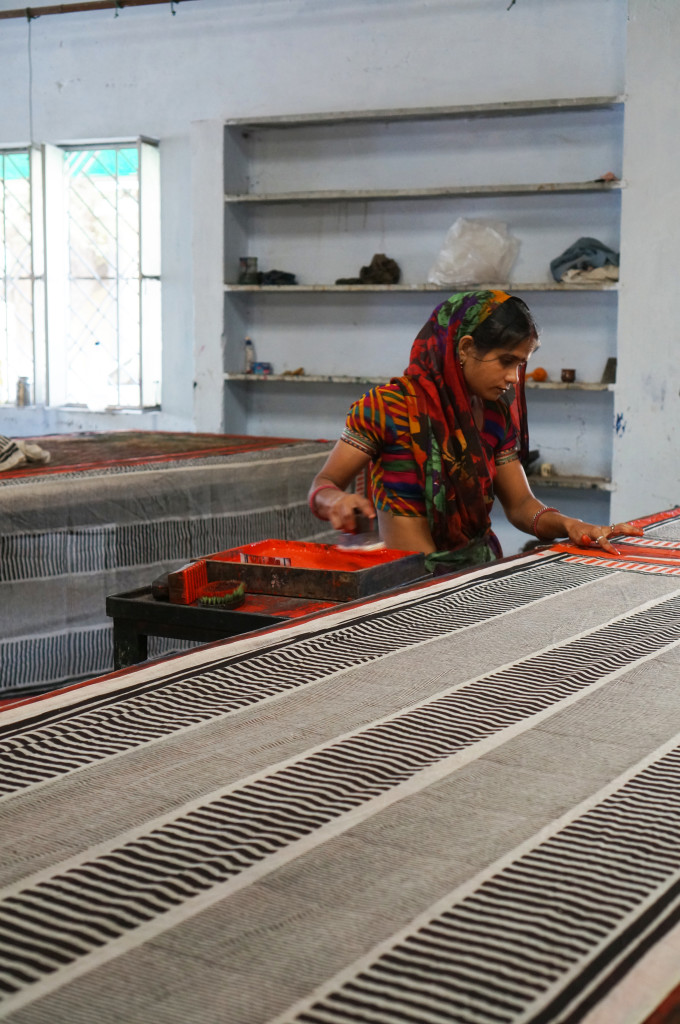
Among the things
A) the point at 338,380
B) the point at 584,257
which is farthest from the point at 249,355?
the point at 584,257

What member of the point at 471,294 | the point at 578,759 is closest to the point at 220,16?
the point at 471,294

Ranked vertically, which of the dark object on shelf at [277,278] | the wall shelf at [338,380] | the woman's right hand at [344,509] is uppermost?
the dark object on shelf at [277,278]

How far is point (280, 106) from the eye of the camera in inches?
207

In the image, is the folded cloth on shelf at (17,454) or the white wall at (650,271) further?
the white wall at (650,271)

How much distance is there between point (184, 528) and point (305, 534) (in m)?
0.62

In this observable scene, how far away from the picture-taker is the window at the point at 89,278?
5.70 m

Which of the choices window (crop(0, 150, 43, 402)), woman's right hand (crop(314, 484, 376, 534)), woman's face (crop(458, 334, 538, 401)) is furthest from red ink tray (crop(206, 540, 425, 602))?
window (crop(0, 150, 43, 402))

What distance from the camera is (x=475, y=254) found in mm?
4707

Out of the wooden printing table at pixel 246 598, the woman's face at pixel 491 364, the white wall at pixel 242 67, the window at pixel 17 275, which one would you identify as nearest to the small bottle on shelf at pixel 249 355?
the white wall at pixel 242 67

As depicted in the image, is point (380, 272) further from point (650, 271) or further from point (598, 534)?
point (598, 534)

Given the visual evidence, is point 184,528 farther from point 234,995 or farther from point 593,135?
point 234,995

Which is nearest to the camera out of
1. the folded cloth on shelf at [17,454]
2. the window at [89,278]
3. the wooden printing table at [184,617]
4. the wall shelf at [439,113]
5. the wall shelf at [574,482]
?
the wooden printing table at [184,617]

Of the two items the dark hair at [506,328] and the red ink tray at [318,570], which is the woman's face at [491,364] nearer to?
the dark hair at [506,328]

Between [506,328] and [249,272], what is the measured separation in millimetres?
3081
